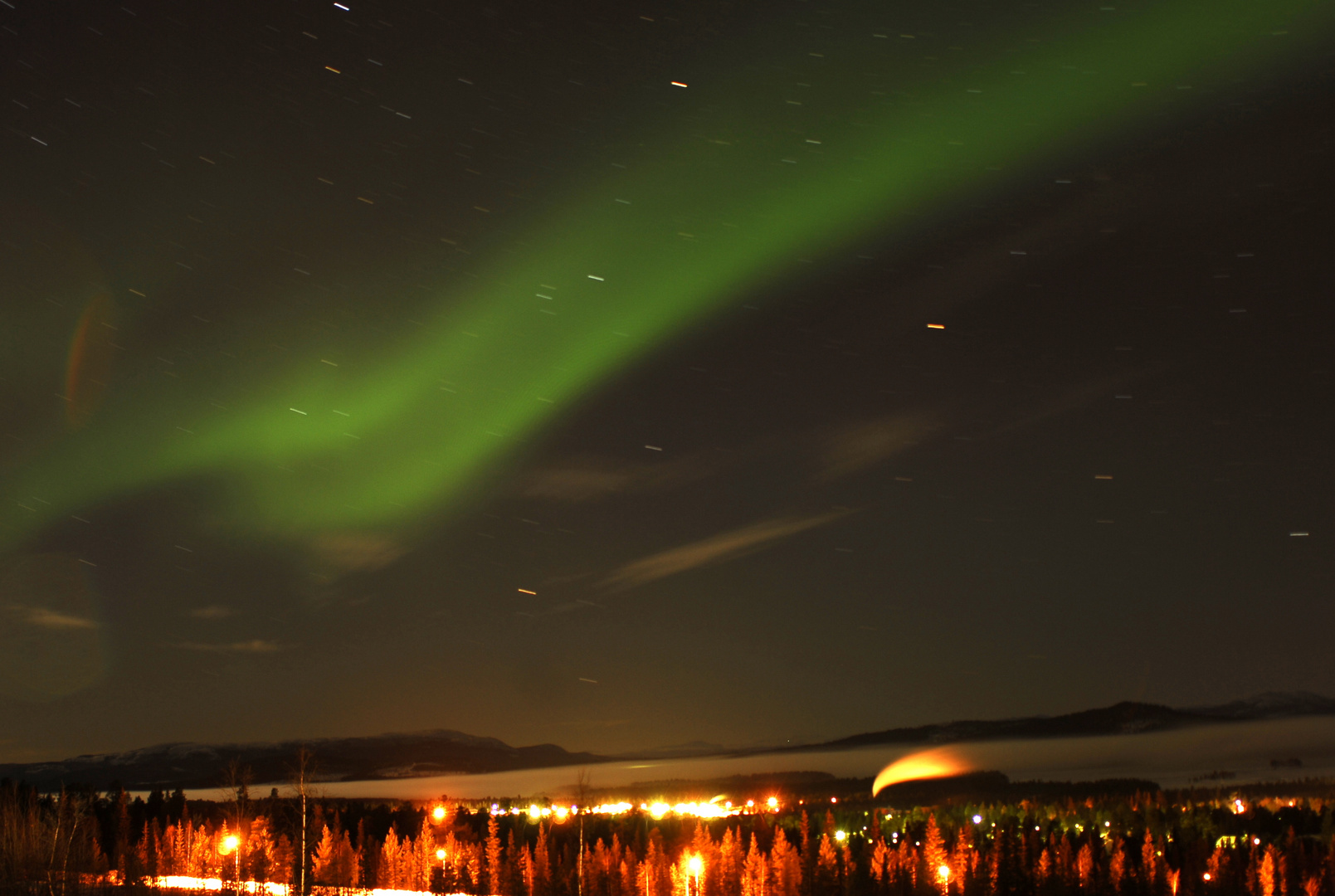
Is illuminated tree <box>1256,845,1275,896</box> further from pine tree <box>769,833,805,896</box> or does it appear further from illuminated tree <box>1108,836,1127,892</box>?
pine tree <box>769,833,805,896</box>

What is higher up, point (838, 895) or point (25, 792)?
point (25, 792)

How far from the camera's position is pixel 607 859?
83188mm

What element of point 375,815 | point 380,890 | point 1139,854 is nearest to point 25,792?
point 375,815

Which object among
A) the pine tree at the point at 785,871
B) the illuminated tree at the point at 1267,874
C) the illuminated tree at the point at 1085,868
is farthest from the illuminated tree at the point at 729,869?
the illuminated tree at the point at 1267,874

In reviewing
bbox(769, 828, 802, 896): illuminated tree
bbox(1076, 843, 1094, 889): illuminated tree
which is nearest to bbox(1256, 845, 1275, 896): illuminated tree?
bbox(1076, 843, 1094, 889): illuminated tree

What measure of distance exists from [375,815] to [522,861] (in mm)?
51047

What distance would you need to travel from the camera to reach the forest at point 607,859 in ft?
258

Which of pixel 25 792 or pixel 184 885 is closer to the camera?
pixel 184 885

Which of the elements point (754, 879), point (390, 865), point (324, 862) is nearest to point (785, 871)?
point (754, 879)

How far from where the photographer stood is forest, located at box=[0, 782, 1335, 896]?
78625 millimetres

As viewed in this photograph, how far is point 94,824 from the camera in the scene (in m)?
105

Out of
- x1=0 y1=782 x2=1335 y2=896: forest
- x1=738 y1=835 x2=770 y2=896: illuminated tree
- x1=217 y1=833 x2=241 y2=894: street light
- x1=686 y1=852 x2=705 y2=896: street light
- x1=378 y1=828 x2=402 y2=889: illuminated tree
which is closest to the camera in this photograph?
x1=686 y1=852 x2=705 y2=896: street light

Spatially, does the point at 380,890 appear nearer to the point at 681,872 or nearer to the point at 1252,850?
the point at 681,872

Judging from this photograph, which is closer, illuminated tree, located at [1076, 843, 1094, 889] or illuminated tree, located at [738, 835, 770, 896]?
illuminated tree, located at [738, 835, 770, 896]
